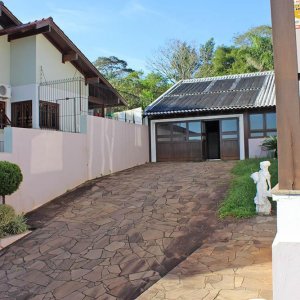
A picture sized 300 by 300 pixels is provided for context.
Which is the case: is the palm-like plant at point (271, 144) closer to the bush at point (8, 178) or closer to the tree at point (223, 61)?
the bush at point (8, 178)

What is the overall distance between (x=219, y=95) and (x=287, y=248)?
584 inches

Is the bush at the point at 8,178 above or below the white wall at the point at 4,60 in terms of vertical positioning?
below

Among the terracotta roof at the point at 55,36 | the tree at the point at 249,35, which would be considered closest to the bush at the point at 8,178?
the terracotta roof at the point at 55,36

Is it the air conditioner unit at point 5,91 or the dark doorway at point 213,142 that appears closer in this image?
the air conditioner unit at point 5,91

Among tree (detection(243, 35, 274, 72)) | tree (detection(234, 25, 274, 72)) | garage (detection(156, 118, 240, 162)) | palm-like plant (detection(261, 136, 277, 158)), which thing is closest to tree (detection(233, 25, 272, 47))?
tree (detection(234, 25, 274, 72))

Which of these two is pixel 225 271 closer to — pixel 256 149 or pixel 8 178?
pixel 8 178

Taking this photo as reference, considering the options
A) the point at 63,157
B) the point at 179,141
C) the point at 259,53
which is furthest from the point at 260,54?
the point at 63,157

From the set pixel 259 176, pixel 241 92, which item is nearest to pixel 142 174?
pixel 259 176

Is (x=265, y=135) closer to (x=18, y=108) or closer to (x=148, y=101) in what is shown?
(x=18, y=108)

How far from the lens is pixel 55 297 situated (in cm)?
509

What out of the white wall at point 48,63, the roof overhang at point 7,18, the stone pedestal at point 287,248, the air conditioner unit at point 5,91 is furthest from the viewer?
the white wall at point 48,63

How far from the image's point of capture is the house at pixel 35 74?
1246 cm

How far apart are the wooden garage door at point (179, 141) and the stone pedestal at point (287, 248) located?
13.4m

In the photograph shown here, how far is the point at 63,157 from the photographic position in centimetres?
1093
